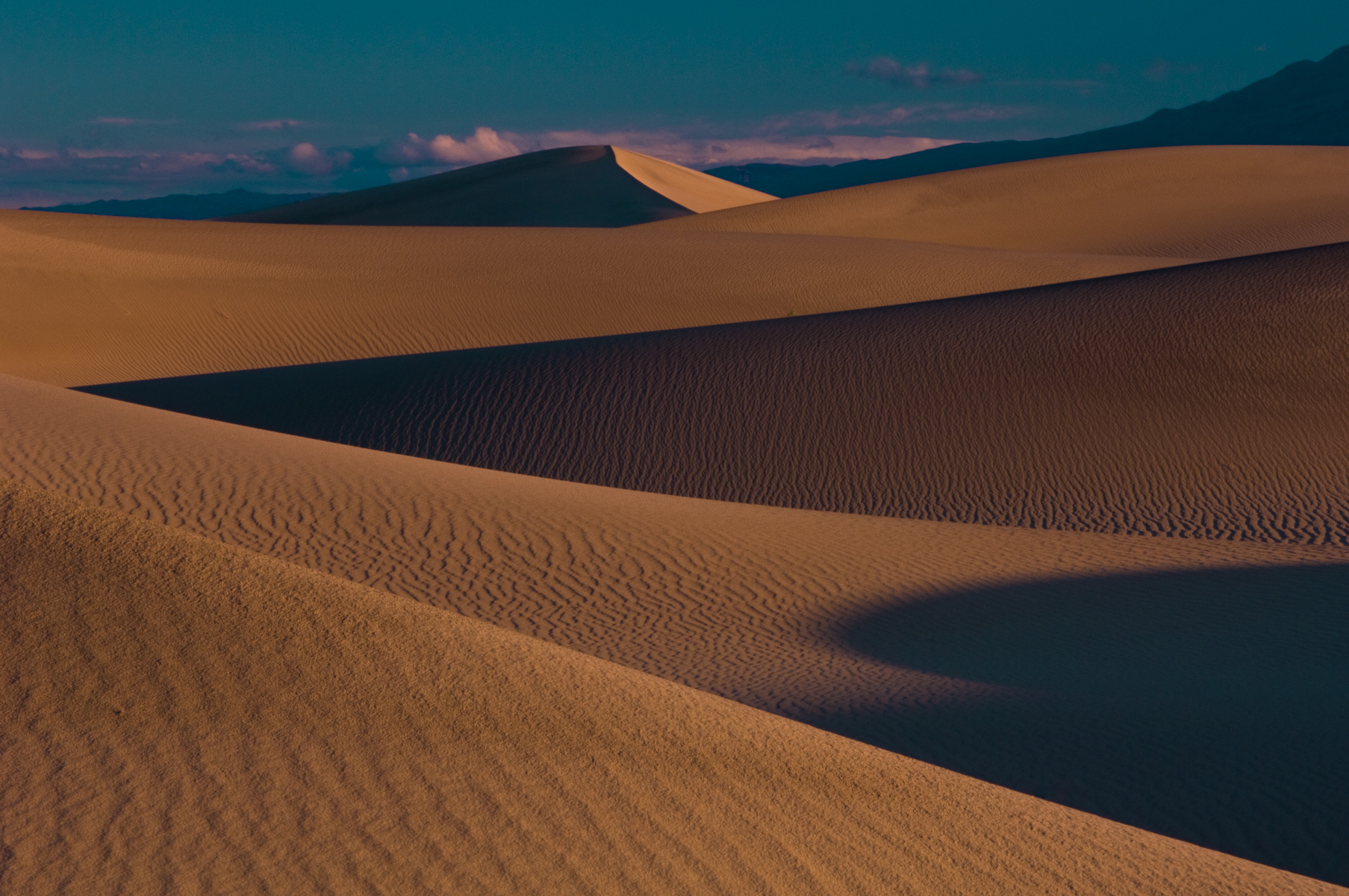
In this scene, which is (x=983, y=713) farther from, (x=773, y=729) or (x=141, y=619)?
(x=141, y=619)

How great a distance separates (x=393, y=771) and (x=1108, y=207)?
4275cm

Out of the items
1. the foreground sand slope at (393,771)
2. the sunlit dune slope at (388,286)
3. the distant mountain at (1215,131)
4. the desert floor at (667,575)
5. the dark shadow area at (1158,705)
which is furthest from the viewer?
the distant mountain at (1215,131)

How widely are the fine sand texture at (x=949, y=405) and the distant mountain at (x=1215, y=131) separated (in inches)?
4529

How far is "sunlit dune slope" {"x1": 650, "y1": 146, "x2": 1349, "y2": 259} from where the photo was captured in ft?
121

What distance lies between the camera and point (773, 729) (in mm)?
4363

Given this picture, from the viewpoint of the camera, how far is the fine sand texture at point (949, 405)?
1356cm

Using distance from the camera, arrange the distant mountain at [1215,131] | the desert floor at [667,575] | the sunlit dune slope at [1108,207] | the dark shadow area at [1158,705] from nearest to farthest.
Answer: the desert floor at [667,575], the dark shadow area at [1158,705], the sunlit dune slope at [1108,207], the distant mountain at [1215,131]

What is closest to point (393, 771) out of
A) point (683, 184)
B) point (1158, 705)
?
point (1158, 705)

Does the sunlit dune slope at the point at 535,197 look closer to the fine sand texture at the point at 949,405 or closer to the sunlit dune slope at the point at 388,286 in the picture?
the sunlit dune slope at the point at 388,286

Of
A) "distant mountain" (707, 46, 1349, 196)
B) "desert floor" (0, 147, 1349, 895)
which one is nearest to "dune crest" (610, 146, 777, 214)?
Result: "desert floor" (0, 147, 1349, 895)

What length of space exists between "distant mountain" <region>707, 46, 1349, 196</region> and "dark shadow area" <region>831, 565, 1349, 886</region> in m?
124

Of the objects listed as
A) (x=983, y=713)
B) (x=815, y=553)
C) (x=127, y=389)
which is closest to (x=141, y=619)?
(x=983, y=713)

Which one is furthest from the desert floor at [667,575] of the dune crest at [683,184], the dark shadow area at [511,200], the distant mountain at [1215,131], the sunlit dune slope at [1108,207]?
the distant mountain at [1215,131]

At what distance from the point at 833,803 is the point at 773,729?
0.58 meters
